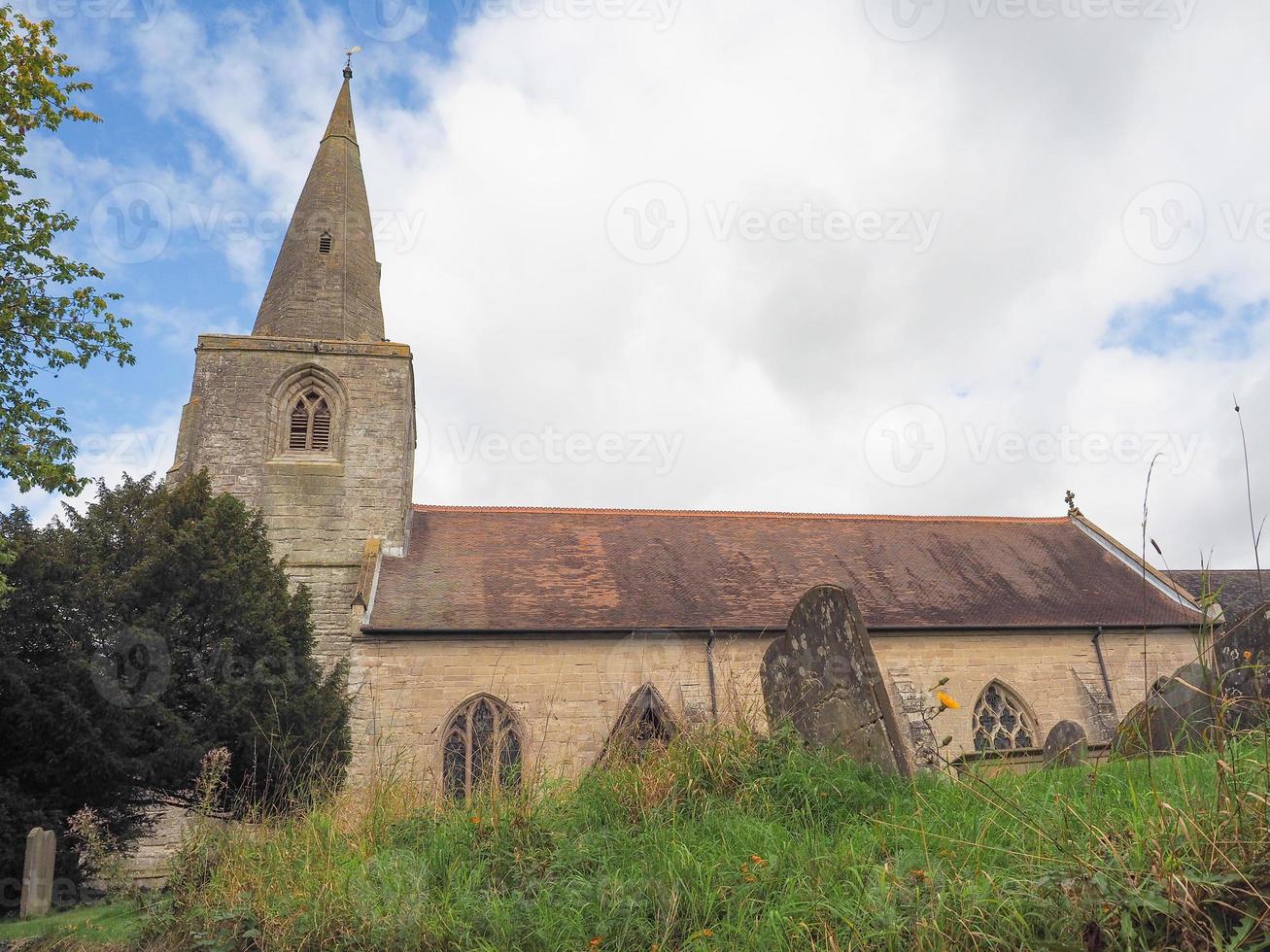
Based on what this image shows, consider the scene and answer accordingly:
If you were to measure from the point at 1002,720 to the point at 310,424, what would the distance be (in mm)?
15967

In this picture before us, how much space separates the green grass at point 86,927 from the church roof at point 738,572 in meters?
6.25

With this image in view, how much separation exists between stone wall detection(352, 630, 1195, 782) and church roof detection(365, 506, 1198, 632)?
347 mm

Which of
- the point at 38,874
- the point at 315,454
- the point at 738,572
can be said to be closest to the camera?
the point at 38,874

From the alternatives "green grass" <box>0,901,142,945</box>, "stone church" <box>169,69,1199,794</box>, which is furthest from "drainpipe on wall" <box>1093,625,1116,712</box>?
"green grass" <box>0,901,142,945</box>

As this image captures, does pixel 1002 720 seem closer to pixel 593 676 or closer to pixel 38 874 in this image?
pixel 593 676

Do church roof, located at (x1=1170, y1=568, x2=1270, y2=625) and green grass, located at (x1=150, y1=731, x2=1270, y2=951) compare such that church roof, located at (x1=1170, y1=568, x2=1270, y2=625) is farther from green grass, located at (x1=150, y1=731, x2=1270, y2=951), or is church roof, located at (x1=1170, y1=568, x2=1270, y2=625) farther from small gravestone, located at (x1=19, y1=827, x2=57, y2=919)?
small gravestone, located at (x1=19, y1=827, x2=57, y2=919)

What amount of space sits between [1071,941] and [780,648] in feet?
12.6

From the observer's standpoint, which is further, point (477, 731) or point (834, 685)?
point (477, 731)

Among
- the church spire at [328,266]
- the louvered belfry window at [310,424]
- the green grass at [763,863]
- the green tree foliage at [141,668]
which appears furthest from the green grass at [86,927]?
the church spire at [328,266]

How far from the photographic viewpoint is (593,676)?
1473 cm

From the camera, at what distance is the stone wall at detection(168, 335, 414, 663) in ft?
54.2
